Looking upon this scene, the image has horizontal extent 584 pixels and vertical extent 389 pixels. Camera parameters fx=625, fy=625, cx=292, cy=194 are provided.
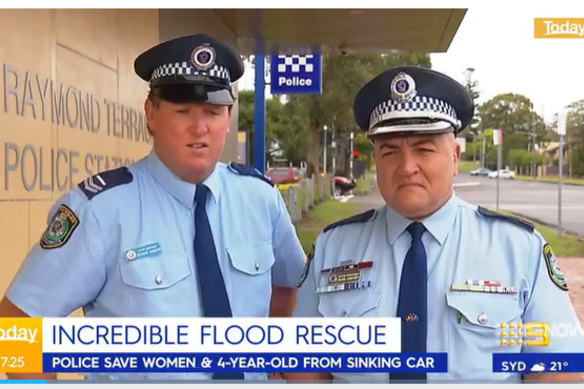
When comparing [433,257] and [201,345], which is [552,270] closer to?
[433,257]

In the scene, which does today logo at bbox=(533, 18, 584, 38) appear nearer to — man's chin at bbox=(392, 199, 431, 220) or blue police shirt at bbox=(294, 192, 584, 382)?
blue police shirt at bbox=(294, 192, 584, 382)

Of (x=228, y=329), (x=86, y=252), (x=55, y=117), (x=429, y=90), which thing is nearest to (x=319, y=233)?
(x=228, y=329)

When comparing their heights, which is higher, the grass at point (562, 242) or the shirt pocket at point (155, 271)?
the grass at point (562, 242)

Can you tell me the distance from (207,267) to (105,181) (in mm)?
379

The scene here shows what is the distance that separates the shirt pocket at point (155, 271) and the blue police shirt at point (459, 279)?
352 mm

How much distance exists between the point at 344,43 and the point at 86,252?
44.8 inches

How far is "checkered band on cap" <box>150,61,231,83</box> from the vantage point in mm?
1759

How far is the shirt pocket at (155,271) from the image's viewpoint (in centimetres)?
171

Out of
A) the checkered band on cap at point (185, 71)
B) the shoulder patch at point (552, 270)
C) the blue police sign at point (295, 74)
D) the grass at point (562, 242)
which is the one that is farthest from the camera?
the blue police sign at point (295, 74)

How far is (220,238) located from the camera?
6.07 feet

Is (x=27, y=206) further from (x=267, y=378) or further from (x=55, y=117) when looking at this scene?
(x=267, y=378)

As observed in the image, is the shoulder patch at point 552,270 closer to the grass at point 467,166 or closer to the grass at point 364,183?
the grass at point 467,166

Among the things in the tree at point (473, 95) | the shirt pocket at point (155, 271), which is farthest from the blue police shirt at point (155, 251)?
the tree at point (473, 95)

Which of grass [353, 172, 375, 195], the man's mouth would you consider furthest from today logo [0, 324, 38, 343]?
grass [353, 172, 375, 195]
